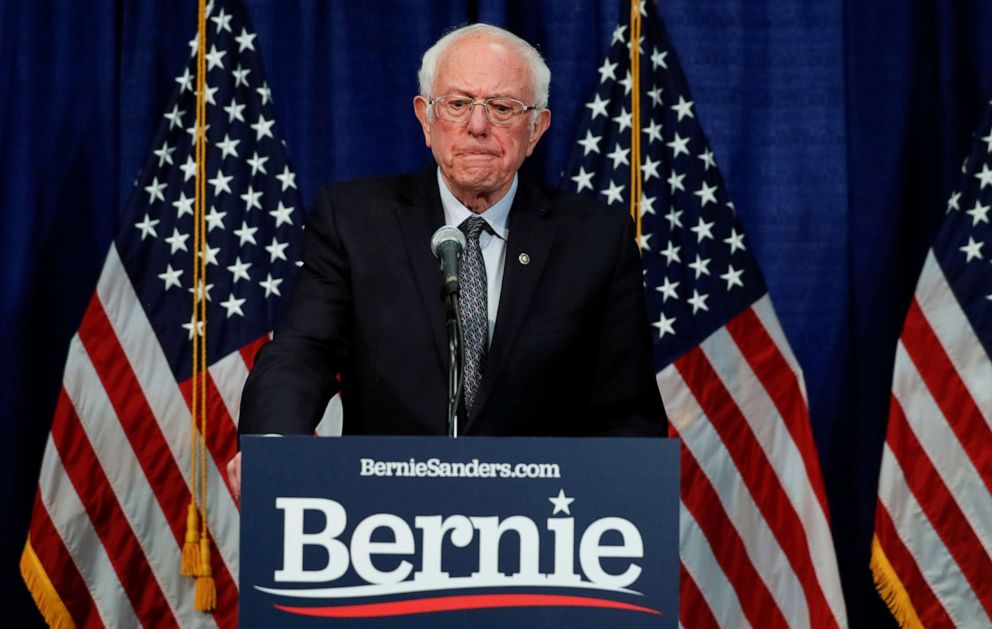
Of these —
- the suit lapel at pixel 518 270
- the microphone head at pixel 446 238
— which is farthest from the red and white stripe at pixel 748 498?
the microphone head at pixel 446 238

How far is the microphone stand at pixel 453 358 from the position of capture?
6.44ft

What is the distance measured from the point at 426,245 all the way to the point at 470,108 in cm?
27

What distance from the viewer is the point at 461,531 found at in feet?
5.78

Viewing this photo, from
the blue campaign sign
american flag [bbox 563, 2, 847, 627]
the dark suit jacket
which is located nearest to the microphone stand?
the blue campaign sign

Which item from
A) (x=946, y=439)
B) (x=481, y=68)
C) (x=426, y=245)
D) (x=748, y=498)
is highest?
→ (x=481, y=68)

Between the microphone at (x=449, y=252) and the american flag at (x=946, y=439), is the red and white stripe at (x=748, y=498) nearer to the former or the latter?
the american flag at (x=946, y=439)

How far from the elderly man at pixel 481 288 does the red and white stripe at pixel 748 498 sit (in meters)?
1.45

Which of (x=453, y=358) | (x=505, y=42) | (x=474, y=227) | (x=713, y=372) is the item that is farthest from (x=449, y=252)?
(x=713, y=372)

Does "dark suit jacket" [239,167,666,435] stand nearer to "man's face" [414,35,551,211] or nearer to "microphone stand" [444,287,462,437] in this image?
"man's face" [414,35,551,211]

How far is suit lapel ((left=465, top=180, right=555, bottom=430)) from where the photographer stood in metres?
2.46

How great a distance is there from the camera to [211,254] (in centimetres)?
416

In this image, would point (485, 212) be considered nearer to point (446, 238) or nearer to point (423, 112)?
point (423, 112)

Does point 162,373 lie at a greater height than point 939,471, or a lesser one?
greater

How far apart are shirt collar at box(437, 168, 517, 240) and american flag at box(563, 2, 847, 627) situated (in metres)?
1.49
